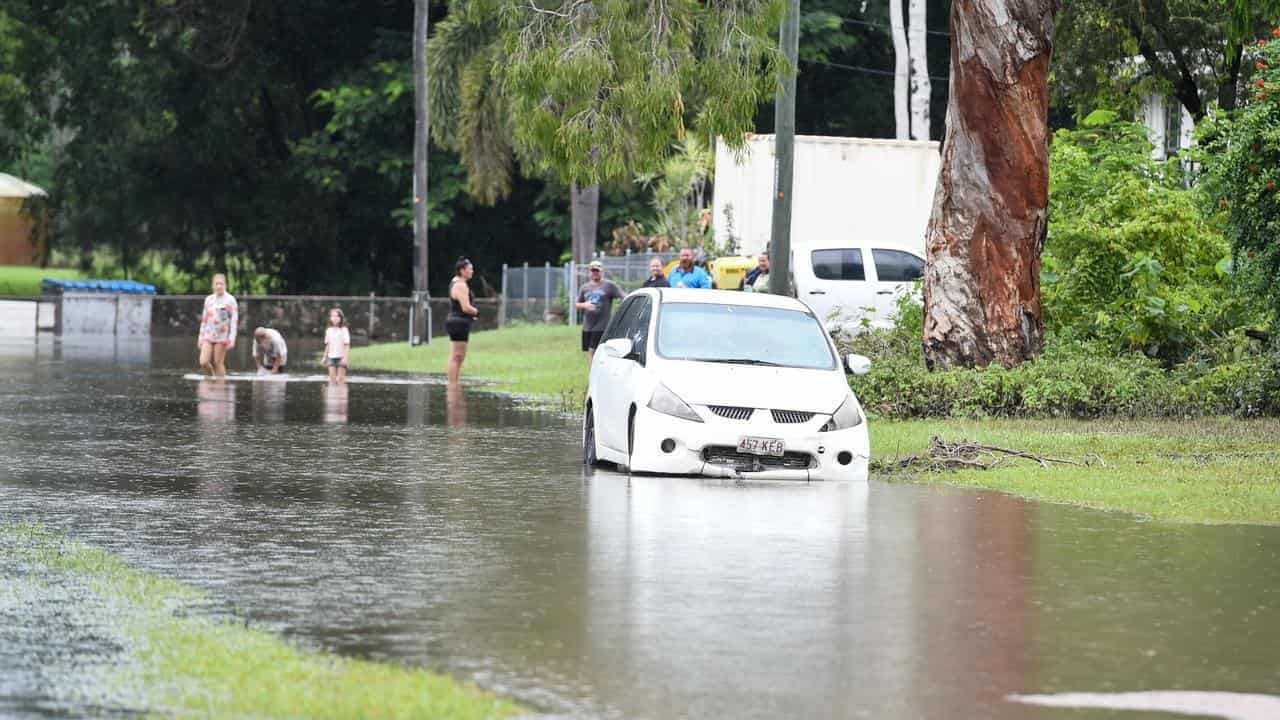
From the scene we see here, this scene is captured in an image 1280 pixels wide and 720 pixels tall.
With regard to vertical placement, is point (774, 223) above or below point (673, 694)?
above

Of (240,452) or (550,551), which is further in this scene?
(240,452)

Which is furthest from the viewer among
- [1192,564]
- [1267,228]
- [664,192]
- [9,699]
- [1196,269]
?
[664,192]

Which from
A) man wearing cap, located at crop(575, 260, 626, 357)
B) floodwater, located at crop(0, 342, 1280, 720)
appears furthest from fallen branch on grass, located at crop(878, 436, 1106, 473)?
man wearing cap, located at crop(575, 260, 626, 357)

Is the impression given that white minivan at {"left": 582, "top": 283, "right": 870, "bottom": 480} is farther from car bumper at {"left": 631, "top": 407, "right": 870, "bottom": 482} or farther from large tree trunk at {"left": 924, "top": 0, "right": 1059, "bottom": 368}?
large tree trunk at {"left": 924, "top": 0, "right": 1059, "bottom": 368}

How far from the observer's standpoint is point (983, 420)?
2188 cm

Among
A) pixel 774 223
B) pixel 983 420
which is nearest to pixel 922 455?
pixel 983 420

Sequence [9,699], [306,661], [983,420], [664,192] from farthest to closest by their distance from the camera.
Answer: [664,192]
[983,420]
[306,661]
[9,699]

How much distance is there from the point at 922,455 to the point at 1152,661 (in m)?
9.19

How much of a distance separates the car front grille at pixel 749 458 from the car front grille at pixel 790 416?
254 millimetres

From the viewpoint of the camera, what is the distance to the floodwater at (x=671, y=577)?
27.2ft

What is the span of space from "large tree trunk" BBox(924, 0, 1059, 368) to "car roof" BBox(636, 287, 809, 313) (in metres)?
6.21

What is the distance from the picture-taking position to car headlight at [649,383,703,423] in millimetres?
16266

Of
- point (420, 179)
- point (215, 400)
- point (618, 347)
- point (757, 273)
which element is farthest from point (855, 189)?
point (618, 347)

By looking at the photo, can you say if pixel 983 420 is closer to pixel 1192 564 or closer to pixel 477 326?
pixel 1192 564
